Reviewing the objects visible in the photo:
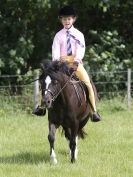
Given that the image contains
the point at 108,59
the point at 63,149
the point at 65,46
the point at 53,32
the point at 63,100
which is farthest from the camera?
the point at 53,32

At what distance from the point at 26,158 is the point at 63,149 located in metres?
1.01

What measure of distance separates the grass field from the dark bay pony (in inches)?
16.5

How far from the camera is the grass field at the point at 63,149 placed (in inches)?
306

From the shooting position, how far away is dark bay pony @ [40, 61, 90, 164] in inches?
302

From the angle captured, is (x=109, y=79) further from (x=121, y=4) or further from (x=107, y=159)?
(x=107, y=159)

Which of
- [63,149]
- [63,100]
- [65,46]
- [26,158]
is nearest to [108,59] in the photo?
[63,149]

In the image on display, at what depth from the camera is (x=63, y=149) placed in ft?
31.4

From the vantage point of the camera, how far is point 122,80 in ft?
54.4

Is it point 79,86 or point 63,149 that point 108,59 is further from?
point 79,86

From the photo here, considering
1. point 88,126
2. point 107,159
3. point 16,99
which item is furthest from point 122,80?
point 107,159

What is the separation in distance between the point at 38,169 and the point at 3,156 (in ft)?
4.23

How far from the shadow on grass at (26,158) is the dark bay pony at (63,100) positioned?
1.41 feet

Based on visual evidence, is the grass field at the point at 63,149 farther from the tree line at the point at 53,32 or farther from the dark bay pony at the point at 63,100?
the tree line at the point at 53,32

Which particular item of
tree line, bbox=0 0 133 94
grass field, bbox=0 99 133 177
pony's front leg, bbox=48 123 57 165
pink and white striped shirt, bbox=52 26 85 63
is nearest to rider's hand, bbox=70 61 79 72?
pink and white striped shirt, bbox=52 26 85 63
